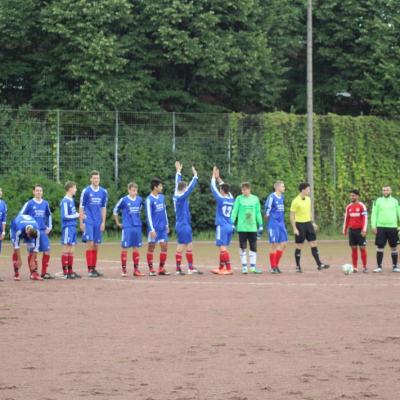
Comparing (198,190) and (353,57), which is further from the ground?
(353,57)

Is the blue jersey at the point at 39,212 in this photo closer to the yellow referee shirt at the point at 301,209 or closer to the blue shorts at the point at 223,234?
the blue shorts at the point at 223,234

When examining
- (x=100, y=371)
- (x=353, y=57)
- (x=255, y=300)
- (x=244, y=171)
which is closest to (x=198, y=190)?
(x=244, y=171)

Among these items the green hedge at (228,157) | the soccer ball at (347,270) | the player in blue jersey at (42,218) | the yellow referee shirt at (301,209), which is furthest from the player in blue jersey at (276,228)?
the green hedge at (228,157)

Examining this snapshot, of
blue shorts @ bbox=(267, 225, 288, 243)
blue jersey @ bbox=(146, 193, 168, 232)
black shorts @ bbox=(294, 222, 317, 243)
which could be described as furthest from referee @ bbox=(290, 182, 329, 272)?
blue jersey @ bbox=(146, 193, 168, 232)

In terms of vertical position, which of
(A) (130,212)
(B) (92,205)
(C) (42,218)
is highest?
(B) (92,205)

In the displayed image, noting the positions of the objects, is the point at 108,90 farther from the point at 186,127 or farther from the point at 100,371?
the point at 100,371

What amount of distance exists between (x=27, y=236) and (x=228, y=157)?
2191 cm

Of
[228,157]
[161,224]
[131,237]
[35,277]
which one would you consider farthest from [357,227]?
[228,157]

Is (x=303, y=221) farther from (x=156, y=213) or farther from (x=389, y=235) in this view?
(x=156, y=213)

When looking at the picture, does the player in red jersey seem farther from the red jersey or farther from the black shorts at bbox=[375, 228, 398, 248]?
the black shorts at bbox=[375, 228, 398, 248]

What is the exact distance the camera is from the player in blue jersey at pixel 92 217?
24.3 metres

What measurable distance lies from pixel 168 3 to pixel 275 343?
29890 millimetres

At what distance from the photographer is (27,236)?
23203 mm

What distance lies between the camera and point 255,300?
749 inches
